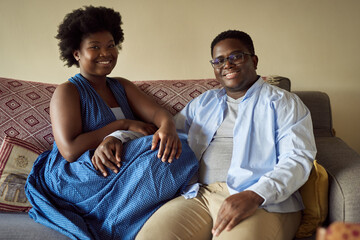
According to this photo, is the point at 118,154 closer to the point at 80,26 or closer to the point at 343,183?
the point at 80,26

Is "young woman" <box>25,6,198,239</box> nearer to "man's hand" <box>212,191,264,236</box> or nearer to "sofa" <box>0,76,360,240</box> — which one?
"sofa" <box>0,76,360,240</box>

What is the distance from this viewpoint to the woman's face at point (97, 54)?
5.40ft

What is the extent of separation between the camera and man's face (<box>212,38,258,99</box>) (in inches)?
61.9

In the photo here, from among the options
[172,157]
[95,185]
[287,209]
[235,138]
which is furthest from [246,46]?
[95,185]

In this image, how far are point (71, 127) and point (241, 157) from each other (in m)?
0.75

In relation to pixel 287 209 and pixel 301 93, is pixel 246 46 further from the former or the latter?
pixel 287 209

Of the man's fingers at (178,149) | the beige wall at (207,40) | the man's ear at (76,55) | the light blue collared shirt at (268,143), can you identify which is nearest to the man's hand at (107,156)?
the man's fingers at (178,149)

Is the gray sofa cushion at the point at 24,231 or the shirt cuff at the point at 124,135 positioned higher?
the shirt cuff at the point at 124,135

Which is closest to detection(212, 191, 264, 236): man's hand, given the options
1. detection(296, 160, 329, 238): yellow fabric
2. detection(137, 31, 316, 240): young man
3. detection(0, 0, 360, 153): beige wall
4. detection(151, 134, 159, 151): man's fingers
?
detection(137, 31, 316, 240): young man

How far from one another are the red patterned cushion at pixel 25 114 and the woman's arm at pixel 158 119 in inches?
17.7

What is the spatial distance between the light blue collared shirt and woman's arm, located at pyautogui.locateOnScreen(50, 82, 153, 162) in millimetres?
422

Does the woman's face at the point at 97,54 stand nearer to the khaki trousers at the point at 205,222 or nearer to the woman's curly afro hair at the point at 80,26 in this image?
the woman's curly afro hair at the point at 80,26

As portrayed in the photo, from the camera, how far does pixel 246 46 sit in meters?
1.60

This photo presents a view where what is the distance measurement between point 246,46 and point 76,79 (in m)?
0.84
